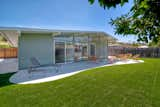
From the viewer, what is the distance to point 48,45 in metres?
14.8

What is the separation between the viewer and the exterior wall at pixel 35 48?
42.5 ft

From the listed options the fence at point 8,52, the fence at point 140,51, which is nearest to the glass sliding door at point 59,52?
the fence at point 8,52

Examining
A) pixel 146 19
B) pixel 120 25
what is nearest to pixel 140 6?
pixel 146 19

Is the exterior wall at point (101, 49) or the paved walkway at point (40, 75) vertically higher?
the exterior wall at point (101, 49)

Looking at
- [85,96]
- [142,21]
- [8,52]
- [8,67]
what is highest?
[142,21]

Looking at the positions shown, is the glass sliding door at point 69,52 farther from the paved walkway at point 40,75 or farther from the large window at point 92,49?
the paved walkway at point 40,75

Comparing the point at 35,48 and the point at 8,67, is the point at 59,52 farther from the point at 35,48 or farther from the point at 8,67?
the point at 8,67

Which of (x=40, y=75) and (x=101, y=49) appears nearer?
(x=40, y=75)

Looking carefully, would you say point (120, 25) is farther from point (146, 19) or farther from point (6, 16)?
point (6, 16)

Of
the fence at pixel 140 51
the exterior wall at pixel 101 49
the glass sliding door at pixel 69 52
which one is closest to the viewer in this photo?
the glass sliding door at pixel 69 52

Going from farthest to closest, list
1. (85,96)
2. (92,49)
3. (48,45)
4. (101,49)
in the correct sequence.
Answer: (101,49) < (92,49) < (48,45) < (85,96)

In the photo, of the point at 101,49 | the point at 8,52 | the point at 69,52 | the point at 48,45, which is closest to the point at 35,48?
the point at 48,45

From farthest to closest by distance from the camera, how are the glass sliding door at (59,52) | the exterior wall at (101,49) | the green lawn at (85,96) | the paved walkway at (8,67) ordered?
the exterior wall at (101,49), the glass sliding door at (59,52), the paved walkway at (8,67), the green lawn at (85,96)

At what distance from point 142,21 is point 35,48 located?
507 inches
